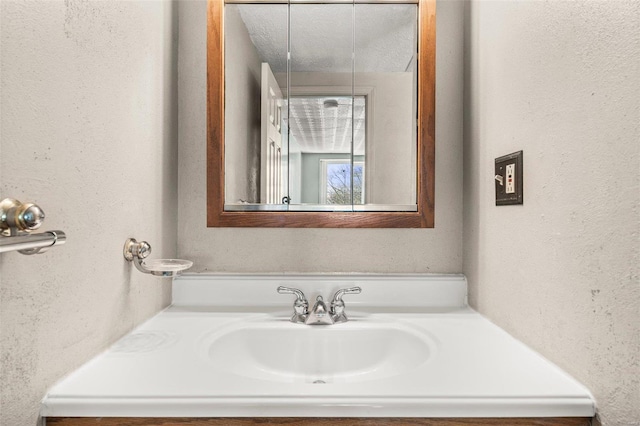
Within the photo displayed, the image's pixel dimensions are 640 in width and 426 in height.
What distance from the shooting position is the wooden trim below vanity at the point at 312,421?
58 centimetres

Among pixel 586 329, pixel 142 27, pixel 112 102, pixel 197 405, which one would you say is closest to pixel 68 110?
pixel 112 102

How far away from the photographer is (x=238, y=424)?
1.90 feet

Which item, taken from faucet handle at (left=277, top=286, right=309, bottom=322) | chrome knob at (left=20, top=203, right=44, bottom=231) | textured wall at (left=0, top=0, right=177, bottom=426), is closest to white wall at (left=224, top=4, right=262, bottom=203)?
textured wall at (left=0, top=0, right=177, bottom=426)

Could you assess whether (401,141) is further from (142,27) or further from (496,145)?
(142,27)

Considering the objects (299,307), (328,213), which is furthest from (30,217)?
(328,213)

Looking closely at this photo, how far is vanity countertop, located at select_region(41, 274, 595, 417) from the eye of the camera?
0.58m

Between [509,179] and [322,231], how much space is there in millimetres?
556

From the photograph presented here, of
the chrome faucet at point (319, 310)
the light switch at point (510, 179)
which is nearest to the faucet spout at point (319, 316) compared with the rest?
the chrome faucet at point (319, 310)

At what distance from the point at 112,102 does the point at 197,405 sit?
649mm

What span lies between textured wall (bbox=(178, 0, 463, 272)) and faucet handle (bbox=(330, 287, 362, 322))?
0.13 metres

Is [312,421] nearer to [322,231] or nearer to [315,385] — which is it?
[315,385]

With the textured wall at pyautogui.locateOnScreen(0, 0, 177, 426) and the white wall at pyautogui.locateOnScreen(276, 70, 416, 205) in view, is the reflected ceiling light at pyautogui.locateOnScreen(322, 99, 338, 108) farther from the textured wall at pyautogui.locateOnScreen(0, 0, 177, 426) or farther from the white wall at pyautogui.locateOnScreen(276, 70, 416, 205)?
the textured wall at pyautogui.locateOnScreen(0, 0, 177, 426)

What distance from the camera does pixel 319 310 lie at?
1013mm

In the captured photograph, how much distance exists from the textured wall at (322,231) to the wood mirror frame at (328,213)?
0.09ft
